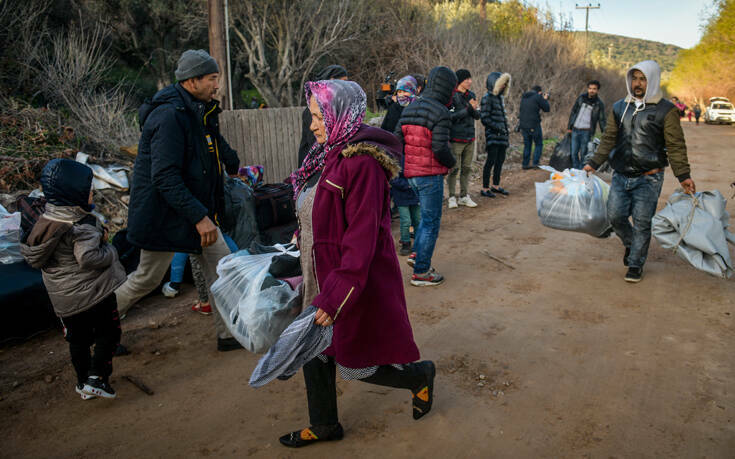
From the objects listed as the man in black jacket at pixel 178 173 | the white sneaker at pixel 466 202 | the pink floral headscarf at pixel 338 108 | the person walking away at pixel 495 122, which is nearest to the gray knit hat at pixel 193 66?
the man in black jacket at pixel 178 173

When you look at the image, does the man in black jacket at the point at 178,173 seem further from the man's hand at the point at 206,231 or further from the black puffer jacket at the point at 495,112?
the black puffer jacket at the point at 495,112

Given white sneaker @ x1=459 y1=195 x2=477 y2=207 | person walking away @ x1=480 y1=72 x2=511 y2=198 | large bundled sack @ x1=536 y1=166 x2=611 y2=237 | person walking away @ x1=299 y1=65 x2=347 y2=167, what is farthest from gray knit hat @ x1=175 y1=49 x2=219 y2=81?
person walking away @ x1=480 y1=72 x2=511 y2=198

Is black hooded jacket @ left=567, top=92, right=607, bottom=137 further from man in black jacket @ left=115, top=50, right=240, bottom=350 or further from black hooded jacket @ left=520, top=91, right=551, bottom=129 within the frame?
man in black jacket @ left=115, top=50, right=240, bottom=350

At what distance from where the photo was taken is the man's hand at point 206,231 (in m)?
3.33

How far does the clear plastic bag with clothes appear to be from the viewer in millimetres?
2422

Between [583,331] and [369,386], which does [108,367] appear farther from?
[583,331]

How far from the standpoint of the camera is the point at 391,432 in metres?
2.84

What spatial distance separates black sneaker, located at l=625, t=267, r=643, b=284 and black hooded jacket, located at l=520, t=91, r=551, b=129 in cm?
731

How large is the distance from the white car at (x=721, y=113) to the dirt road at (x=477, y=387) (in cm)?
3696

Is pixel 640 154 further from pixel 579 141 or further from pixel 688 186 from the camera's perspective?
pixel 579 141

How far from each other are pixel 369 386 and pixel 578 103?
353 inches

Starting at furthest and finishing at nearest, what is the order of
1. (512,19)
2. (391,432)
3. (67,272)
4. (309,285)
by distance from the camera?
(512,19), (67,272), (391,432), (309,285)

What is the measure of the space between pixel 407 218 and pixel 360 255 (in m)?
4.00

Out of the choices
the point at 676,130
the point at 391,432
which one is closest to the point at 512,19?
the point at 676,130
